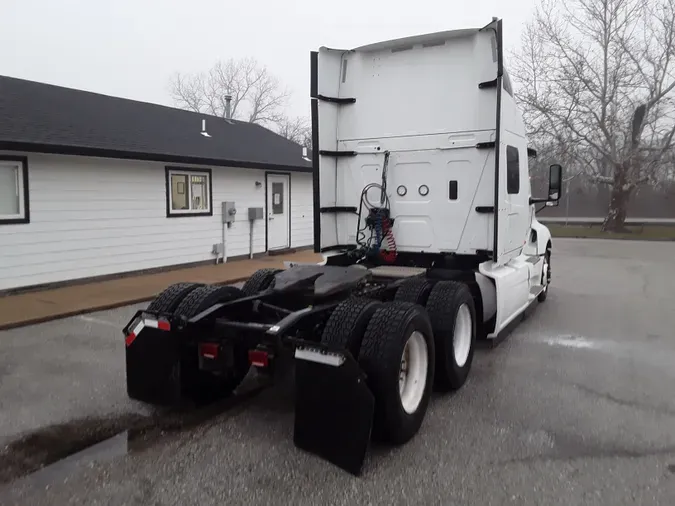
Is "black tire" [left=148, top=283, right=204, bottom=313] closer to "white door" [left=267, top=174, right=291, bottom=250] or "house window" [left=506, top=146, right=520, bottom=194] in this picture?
"house window" [left=506, top=146, right=520, bottom=194]

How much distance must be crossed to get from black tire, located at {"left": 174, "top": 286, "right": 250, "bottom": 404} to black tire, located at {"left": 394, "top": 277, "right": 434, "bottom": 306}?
4.78 feet

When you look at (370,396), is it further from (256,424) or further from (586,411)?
(586,411)

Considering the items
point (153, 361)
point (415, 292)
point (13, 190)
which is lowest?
point (153, 361)

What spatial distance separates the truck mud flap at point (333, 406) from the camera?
334 centimetres

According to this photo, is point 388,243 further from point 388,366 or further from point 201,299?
point 388,366

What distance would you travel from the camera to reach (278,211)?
48.6 feet

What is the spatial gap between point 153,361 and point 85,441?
718 mm

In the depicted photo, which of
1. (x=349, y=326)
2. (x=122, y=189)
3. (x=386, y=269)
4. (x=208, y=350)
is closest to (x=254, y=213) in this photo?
(x=122, y=189)

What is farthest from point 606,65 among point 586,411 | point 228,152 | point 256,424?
point 256,424

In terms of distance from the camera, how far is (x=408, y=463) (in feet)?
11.6

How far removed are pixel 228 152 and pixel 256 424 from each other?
10.1 m

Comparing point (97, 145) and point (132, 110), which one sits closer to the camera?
point (97, 145)

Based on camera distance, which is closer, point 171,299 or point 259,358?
point 259,358

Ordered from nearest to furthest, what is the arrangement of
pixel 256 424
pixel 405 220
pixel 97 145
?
pixel 256 424 < pixel 405 220 < pixel 97 145
